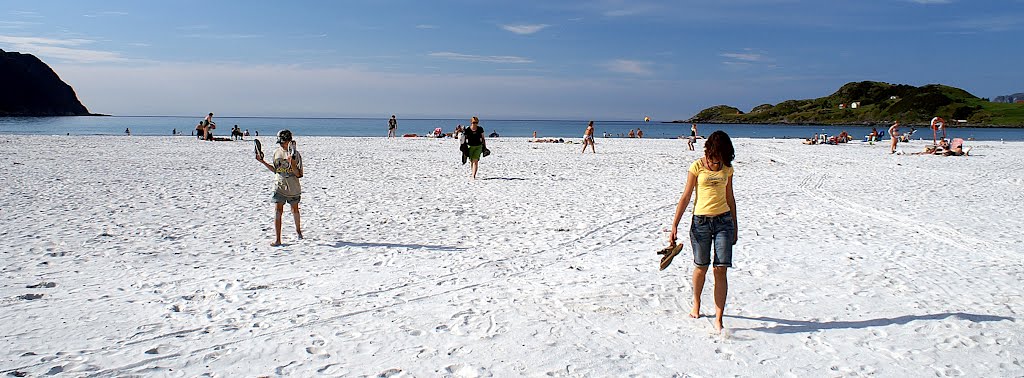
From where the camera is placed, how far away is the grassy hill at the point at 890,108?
12938 cm

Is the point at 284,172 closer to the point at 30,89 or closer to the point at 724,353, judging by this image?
the point at 724,353

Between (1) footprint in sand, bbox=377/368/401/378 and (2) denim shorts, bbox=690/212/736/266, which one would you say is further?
(2) denim shorts, bbox=690/212/736/266

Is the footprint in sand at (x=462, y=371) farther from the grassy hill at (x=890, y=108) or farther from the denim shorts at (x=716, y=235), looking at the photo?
the grassy hill at (x=890, y=108)

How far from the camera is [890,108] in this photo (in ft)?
493

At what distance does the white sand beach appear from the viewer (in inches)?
174

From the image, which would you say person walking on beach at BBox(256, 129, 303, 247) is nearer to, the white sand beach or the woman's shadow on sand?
the white sand beach

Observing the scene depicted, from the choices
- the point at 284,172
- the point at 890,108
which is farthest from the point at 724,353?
the point at 890,108

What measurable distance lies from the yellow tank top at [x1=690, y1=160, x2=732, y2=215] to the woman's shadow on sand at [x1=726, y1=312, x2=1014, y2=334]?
1.03 meters

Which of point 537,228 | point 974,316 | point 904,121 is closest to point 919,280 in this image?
point 974,316

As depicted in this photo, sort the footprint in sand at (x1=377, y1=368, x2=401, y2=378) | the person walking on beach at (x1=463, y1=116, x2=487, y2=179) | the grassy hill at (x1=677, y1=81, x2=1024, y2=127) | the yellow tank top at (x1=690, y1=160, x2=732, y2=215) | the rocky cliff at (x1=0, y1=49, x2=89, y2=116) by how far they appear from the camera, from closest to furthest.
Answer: the footprint in sand at (x1=377, y1=368, x2=401, y2=378), the yellow tank top at (x1=690, y1=160, x2=732, y2=215), the person walking on beach at (x1=463, y1=116, x2=487, y2=179), the grassy hill at (x1=677, y1=81, x2=1024, y2=127), the rocky cliff at (x1=0, y1=49, x2=89, y2=116)

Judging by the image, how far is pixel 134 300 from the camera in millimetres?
5609

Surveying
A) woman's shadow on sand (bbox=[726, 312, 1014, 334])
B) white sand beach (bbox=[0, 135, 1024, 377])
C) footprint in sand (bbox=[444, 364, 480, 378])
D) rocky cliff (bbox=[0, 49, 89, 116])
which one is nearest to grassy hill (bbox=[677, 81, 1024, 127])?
white sand beach (bbox=[0, 135, 1024, 377])

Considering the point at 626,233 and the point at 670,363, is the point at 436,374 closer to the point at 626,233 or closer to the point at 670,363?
the point at 670,363

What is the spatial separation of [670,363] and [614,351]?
0.40 metres
